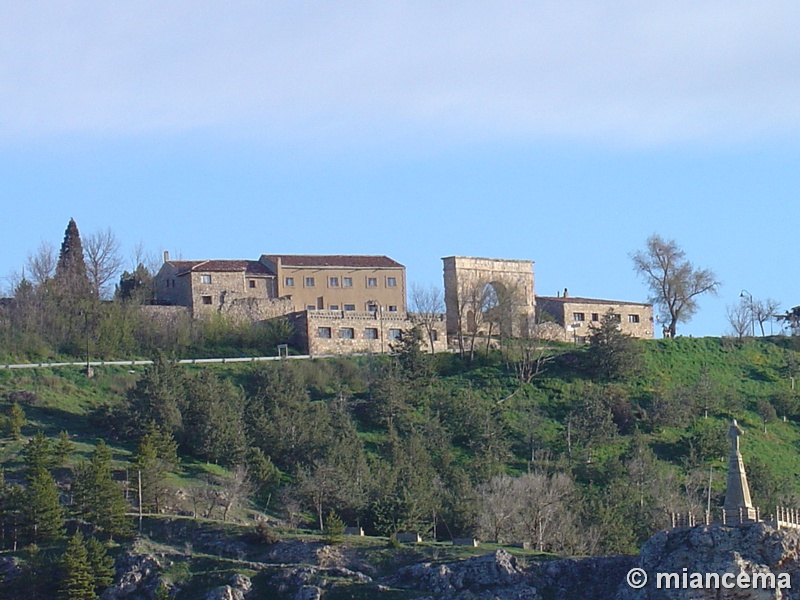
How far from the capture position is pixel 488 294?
297 feet

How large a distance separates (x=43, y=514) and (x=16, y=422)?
1251 cm

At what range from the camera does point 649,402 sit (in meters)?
78.8

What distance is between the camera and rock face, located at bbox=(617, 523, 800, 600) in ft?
138

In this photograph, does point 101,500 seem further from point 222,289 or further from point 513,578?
point 222,289

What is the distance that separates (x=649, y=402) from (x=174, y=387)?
24553 millimetres

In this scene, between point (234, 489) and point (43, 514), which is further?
point (234, 489)

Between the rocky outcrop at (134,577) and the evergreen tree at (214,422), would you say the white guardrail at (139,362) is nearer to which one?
the evergreen tree at (214,422)

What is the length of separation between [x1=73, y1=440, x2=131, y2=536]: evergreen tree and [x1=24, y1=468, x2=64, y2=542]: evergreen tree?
936 mm

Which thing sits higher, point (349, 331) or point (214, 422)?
point (349, 331)

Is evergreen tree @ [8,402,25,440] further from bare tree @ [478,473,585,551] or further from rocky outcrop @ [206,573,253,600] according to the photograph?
bare tree @ [478,473,585,551]

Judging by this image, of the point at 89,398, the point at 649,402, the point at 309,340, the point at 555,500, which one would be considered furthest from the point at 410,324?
the point at 555,500

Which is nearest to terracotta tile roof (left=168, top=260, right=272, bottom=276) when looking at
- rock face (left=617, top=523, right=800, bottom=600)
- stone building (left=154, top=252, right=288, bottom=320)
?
stone building (left=154, top=252, right=288, bottom=320)

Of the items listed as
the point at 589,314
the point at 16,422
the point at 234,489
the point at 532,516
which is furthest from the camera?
the point at 589,314

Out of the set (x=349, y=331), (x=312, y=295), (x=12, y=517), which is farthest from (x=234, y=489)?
(x=312, y=295)
